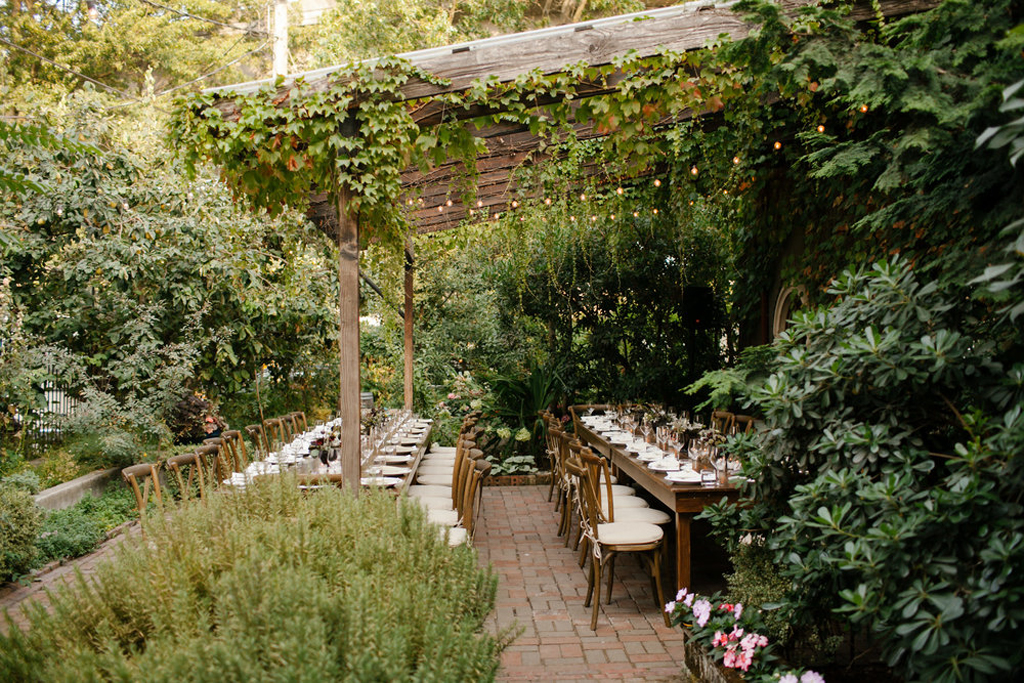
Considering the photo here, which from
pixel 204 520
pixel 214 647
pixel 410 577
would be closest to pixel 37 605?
pixel 204 520

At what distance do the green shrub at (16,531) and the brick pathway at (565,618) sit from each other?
329cm

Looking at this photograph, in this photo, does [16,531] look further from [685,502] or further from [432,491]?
[685,502]

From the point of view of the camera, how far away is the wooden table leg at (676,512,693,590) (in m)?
4.37

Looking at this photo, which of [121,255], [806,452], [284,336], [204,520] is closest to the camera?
[204,520]

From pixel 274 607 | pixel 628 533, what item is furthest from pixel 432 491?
pixel 274 607

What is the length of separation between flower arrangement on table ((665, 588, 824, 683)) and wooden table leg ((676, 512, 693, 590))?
2.14 feet

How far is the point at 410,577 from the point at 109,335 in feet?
22.8

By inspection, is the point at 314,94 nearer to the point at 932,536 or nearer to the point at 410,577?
the point at 410,577

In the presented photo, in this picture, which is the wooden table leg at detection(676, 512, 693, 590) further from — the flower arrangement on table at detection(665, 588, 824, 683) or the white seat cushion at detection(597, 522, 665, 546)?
the flower arrangement on table at detection(665, 588, 824, 683)


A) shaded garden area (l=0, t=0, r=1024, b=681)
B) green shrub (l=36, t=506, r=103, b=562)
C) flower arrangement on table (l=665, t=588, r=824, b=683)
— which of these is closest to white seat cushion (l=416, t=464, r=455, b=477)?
shaded garden area (l=0, t=0, r=1024, b=681)

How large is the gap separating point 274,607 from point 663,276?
8304mm

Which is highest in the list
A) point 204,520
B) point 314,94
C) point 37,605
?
point 314,94

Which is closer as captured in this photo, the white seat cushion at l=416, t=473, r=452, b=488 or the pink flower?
the pink flower

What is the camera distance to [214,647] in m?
1.68
